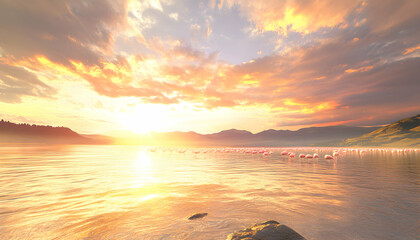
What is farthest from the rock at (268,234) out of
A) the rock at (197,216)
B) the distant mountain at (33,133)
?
the distant mountain at (33,133)

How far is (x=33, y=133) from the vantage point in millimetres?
152750

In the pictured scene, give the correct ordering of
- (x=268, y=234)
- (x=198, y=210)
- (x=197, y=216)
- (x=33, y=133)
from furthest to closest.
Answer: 1. (x=33, y=133)
2. (x=198, y=210)
3. (x=197, y=216)
4. (x=268, y=234)

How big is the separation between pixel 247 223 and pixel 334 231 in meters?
1.85

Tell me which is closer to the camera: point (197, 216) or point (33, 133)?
point (197, 216)

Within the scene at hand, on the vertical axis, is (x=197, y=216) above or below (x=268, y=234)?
below

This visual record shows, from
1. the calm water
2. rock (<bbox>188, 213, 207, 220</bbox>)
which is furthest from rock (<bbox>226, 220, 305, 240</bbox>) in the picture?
rock (<bbox>188, 213, 207, 220</bbox>)

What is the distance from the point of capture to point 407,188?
25.9 feet

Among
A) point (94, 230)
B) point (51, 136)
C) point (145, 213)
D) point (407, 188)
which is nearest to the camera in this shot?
point (94, 230)

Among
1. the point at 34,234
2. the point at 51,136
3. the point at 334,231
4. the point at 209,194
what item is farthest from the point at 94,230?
the point at 51,136

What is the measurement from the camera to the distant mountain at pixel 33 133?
13018 cm

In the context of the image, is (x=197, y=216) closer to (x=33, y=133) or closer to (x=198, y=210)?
(x=198, y=210)

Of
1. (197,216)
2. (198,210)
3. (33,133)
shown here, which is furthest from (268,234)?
(33,133)

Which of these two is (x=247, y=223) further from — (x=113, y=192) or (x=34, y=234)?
(x=113, y=192)

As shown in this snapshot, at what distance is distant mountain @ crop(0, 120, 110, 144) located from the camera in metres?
130
